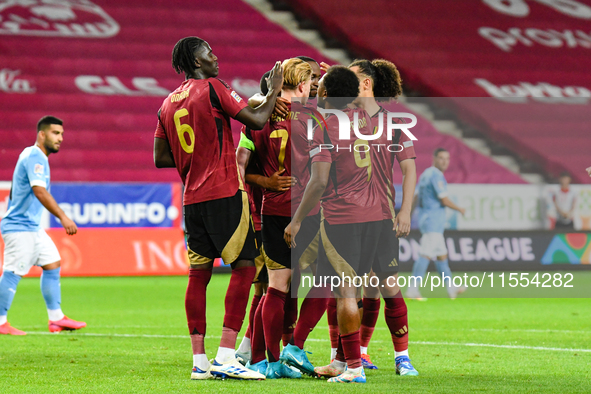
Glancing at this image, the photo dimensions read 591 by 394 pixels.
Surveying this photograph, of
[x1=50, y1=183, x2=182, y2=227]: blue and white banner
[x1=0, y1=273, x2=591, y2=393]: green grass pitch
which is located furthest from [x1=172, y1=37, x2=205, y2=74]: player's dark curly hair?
[x1=50, y1=183, x2=182, y2=227]: blue and white banner

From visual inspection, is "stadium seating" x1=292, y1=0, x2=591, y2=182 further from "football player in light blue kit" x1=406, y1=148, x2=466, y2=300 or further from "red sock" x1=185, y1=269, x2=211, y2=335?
→ "red sock" x1=185, y1=269, x2=211, y2=335

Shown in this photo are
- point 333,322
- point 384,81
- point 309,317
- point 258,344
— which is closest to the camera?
point 258,344

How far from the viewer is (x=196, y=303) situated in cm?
433

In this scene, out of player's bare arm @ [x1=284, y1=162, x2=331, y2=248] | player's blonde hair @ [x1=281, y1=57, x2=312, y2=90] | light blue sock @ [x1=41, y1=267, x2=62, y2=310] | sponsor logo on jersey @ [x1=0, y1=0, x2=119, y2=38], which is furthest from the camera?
sponsor logo on jersey @ [x1=0, y1=0, x2=119, y2=38]

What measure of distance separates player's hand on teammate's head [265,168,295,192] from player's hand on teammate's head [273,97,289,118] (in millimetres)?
391

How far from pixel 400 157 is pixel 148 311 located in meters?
4.88

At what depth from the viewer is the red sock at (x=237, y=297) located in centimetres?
433

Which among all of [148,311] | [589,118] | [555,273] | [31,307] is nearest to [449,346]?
[148,311]

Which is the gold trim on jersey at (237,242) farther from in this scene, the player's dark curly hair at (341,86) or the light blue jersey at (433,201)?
the light blue jersey at (433,201)

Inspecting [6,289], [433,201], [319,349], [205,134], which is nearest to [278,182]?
[205,134]

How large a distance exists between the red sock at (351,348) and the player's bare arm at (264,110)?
4.17ft

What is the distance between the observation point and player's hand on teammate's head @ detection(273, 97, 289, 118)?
4.42 metres

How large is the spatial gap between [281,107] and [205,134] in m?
0.47

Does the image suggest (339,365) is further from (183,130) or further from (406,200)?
(183,130)
